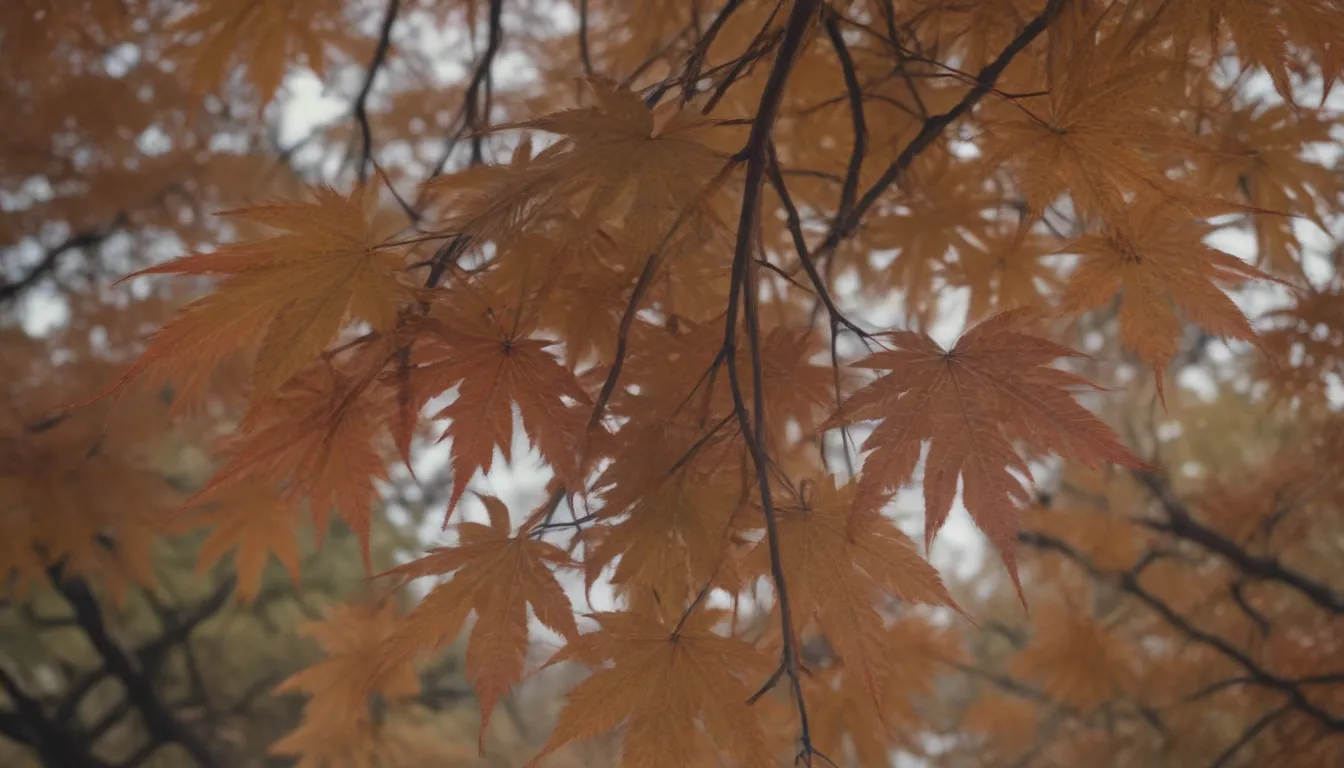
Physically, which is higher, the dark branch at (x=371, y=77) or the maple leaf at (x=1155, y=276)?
the dark branch at (x=371, y=77)

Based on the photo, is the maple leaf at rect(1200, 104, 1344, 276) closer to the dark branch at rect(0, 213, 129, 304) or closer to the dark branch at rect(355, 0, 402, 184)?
the dark branch at rect(355, 0, 402, 184)

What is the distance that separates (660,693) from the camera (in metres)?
0.64

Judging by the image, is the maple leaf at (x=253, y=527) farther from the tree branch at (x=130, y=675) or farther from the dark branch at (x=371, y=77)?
the tree branch at (x=130, y=675)

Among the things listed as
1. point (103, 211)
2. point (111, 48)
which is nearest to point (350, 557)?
point (103, 211)

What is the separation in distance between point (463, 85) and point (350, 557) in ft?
6.28

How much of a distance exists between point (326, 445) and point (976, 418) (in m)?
0.50

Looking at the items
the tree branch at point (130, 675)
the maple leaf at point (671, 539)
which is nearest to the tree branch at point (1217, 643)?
the maple leaf at point (671, 539)

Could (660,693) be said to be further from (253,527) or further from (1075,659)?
(1075,659)

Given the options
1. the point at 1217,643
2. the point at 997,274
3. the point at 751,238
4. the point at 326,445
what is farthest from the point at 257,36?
the point at 1217,643

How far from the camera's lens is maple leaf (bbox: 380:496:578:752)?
655 millimetres

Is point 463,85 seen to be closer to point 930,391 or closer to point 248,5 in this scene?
point 248,5

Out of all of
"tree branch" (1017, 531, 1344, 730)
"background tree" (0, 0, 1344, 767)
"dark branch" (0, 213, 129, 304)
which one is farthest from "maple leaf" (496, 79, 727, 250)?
"dark branch" (0, 213, 129, 304)

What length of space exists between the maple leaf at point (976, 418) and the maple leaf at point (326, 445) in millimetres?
399

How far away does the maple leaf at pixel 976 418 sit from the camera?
0.59m
